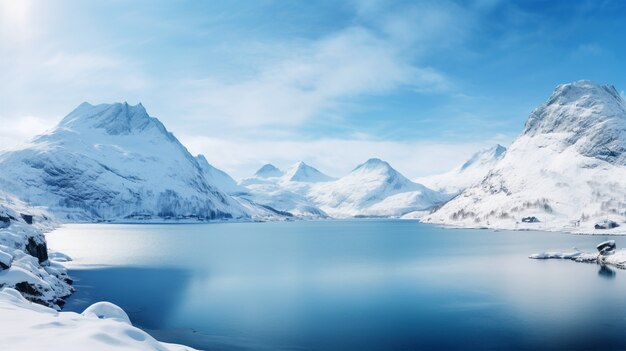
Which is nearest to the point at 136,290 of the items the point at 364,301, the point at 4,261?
the point at 4,261

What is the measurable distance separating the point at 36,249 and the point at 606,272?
95711 mm

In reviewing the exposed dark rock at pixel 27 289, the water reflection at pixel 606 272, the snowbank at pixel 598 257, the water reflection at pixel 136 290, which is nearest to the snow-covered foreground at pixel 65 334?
the water reflection at pixel 136 290

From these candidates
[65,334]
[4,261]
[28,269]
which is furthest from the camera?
[28,269]

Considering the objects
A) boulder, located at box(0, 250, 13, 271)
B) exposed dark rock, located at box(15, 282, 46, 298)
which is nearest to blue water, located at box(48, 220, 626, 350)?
exposed dark rock, located at box(15, 282, 46, 298)

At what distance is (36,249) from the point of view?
67812 mm

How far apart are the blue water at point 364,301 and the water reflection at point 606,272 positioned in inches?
9.0

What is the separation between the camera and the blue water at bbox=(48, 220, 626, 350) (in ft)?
130

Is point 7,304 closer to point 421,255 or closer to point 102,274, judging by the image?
point 102,274

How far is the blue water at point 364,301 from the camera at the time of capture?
130 ft

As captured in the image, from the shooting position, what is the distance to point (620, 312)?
49.1 meters

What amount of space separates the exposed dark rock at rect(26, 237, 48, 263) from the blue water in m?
6.55

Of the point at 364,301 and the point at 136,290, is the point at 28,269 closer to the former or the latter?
the point at 136,290

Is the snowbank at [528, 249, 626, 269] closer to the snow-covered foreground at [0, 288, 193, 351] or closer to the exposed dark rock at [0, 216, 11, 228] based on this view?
the snow-covered foreground at [0, 288, 193, 351]

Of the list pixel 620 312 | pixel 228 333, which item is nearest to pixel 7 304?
pixel 228 333
